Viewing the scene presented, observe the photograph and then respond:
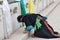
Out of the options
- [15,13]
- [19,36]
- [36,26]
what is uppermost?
[15,13]

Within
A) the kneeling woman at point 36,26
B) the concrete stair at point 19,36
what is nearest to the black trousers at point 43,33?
the kneeling woman at point 36,26

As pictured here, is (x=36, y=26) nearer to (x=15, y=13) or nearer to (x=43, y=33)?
A: (x=43, y=33)

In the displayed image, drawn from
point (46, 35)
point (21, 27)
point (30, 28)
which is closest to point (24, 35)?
point (30, 28)

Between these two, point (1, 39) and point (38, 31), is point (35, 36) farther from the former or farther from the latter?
point (1, 39)

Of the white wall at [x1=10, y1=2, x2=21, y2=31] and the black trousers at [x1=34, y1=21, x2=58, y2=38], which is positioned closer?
the black trousers at [x1=34, y1=21, x2=58, y2=38]

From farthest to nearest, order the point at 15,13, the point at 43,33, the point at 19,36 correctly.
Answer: the point at 15,13, the point at 43,33, the point at 19,36

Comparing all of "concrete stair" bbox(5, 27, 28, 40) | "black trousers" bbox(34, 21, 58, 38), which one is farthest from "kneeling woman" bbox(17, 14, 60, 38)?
"concrete stair" bbox(5, 27, 28, 40)

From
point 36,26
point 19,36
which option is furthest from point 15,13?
point 19,36

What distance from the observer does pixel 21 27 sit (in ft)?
14.9

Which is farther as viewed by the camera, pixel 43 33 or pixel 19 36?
pixel 43 33

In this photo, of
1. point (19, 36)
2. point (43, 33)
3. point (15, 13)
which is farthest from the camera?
point (15, 13)

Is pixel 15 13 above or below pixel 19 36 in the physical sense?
above

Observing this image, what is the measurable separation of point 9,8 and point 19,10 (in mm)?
716

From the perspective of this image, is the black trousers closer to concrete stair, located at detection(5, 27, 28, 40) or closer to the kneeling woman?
the kneeling woman
